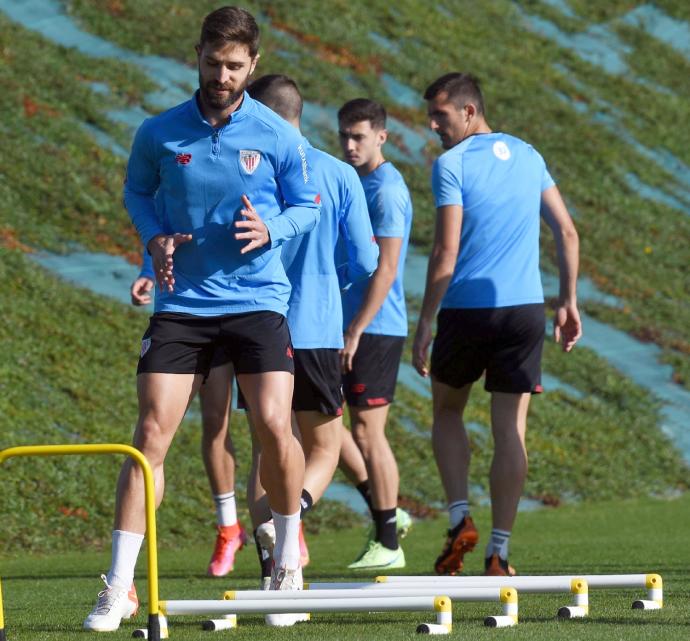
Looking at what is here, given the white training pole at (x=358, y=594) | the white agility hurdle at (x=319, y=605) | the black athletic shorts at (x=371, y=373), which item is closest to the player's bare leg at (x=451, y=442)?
the black athletic shorts at (x=371, y=373)

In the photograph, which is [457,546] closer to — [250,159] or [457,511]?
[457,511]

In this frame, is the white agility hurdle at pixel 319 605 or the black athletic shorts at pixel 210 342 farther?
the black athletic shorts at pixel 210 342

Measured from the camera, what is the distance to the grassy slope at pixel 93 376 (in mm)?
10336

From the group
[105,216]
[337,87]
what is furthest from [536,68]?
[105,216]

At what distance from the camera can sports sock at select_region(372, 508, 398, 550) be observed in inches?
321

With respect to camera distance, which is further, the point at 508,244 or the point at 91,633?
the point at 508,244

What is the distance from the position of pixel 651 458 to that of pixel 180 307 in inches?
382

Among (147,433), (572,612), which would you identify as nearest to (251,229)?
(147,433)

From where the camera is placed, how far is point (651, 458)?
1441 cm

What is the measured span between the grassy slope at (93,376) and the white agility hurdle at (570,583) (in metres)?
4.41

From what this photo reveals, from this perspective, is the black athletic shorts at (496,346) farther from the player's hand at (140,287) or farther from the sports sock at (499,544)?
the player's hand at (140,287)

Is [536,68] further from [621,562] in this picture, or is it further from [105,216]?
[621,562]

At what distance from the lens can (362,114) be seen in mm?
7945

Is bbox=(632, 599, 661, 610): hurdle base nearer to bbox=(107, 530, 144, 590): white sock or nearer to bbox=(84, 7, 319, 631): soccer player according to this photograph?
bbox=(84, 7, 319, 631): soccer player
